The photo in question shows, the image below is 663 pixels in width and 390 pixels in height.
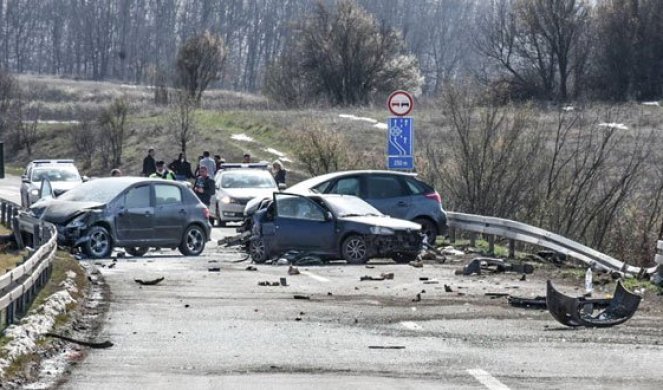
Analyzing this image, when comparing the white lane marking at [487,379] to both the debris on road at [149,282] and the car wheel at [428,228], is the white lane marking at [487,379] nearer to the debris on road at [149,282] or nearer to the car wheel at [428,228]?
the debris on road at [149,282]

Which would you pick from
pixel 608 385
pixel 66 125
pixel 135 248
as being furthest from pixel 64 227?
pixel 66 125

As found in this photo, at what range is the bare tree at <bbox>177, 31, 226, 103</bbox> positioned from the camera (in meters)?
89.9

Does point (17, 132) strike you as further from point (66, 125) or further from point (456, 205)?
point (456, 205)

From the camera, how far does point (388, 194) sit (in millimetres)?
25781

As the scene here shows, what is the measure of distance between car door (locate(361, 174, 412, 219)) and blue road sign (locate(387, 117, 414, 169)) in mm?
2753

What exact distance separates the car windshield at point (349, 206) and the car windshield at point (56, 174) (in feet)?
55.3

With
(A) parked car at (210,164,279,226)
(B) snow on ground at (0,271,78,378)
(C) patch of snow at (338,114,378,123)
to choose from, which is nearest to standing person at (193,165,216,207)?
(A) parked car at (210,164,279,226)

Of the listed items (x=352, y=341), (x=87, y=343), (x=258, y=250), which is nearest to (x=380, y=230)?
(x=258, y=250)

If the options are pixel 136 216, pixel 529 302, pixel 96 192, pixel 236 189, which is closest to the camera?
pixel 529 302

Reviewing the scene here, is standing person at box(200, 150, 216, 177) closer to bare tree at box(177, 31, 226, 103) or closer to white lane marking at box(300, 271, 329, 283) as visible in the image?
white lane marking at box(300, 271, 329, 283)

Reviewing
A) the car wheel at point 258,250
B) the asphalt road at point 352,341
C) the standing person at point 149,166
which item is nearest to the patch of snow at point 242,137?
the standing person at point 149,166

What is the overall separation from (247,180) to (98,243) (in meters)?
12.2

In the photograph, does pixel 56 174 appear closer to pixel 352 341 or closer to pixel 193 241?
pixel 193 241

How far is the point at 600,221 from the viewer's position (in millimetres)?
29344
